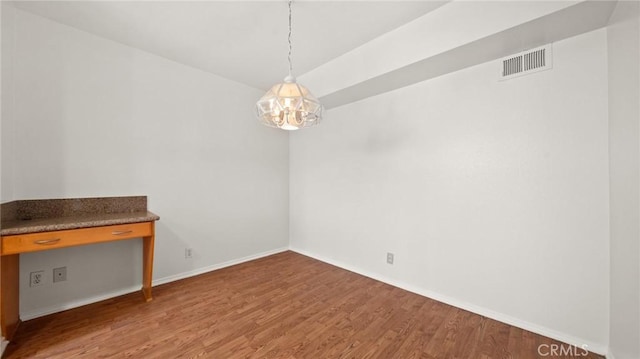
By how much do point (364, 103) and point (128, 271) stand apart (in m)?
3.54

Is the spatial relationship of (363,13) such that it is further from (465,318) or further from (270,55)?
(465,318)

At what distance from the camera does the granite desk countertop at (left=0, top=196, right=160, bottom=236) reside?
5.90ft

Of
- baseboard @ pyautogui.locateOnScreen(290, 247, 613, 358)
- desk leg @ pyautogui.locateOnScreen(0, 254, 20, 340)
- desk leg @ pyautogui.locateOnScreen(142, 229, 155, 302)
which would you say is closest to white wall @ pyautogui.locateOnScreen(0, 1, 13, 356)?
desk leg @ pyautogui.locateOnScreen(0, 254, 20, 340)

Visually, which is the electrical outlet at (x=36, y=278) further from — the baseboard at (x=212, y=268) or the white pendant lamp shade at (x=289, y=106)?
the white pendant lamp shade at (x=289, y=106)

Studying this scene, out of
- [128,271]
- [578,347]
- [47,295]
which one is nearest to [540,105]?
[578,347]

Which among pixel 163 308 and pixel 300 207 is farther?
→ pixel 300 207

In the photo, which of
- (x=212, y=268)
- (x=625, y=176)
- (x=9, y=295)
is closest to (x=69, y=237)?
(x=9, y=295)

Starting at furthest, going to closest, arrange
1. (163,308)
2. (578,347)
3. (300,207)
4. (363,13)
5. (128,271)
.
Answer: (300,207)
(128,271)
(163,308)
(363,13)
(578,347)

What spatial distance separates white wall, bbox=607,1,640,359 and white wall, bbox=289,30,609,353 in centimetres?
12

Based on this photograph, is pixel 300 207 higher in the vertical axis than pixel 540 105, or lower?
lower

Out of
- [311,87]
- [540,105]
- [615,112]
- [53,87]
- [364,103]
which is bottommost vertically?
[615,112]

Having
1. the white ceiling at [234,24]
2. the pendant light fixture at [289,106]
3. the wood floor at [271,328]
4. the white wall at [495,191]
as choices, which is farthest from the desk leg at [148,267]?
the white wall at [495,191]

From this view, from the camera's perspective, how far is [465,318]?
216 centimetres

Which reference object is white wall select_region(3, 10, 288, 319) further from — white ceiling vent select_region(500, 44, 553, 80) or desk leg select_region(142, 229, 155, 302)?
white ceiling vent select_region(500, 44, 553, 80)
